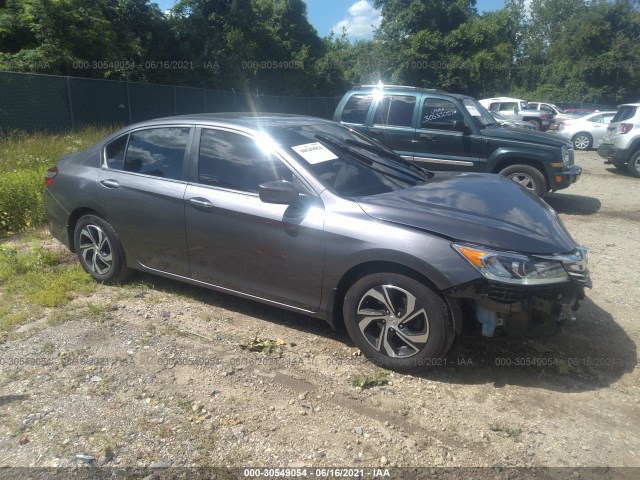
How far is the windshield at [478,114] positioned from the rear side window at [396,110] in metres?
0.91

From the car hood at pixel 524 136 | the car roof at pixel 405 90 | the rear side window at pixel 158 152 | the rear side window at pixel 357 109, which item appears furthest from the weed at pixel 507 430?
the rear side window at pixel 357 109

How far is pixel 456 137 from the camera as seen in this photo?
8.11 metres

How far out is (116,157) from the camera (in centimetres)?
468

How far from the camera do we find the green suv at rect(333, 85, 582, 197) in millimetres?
7852

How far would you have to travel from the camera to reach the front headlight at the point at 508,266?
3001 millimetres

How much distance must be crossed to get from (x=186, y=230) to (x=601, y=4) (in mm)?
49710

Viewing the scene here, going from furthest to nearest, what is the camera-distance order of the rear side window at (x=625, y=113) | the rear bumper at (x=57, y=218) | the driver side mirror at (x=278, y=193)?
the rear side window at (x=625, y=113) → the rear bumper at (x=57, y=218) → the driver side mirror at (x=278, y=193)

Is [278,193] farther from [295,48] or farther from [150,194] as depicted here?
[295,48]

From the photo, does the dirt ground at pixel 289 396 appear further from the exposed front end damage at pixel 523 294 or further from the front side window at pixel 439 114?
the front side window at pixel 439 114

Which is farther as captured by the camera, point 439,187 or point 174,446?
point 439,187

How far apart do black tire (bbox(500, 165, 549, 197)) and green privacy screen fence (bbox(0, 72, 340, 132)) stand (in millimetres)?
11231

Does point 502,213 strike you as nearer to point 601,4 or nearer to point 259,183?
point 259,183

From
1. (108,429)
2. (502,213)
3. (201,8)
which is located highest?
(201,8)

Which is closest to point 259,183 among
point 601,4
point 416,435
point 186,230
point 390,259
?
point 186,230
